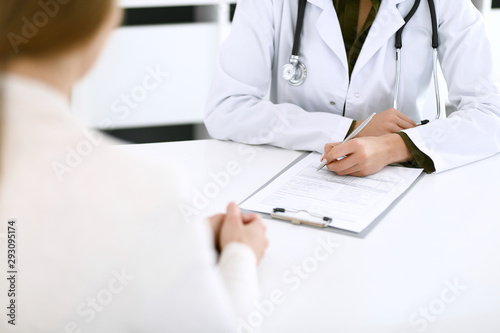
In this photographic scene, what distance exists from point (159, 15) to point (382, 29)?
4.85 feet

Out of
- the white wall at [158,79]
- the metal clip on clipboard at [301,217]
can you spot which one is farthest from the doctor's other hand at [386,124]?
the white wall at [158,79]

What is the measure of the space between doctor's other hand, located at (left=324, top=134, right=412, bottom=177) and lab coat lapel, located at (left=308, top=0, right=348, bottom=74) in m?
0.32

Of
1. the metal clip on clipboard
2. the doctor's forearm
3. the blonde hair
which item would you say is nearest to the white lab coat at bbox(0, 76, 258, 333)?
the blonde hair

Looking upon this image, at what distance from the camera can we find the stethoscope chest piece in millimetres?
1625

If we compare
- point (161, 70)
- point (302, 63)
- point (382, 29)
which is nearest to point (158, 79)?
point (161, 70)

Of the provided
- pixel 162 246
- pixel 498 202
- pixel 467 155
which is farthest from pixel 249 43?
pixel 162 246

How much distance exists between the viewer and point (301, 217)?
1.12 metres

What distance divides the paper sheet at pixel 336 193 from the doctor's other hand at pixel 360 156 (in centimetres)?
2

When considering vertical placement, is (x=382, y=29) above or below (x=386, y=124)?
above

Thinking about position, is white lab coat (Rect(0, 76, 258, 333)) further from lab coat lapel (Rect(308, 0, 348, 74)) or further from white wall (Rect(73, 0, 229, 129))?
white wall (Rect(73, 0, 229, 129))

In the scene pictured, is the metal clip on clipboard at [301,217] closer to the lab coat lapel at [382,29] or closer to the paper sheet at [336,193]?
the paper sheet at [336,193]

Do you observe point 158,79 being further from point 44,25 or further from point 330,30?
point 44,25

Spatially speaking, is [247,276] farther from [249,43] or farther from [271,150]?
[249,43]

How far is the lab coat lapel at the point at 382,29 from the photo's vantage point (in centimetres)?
159
